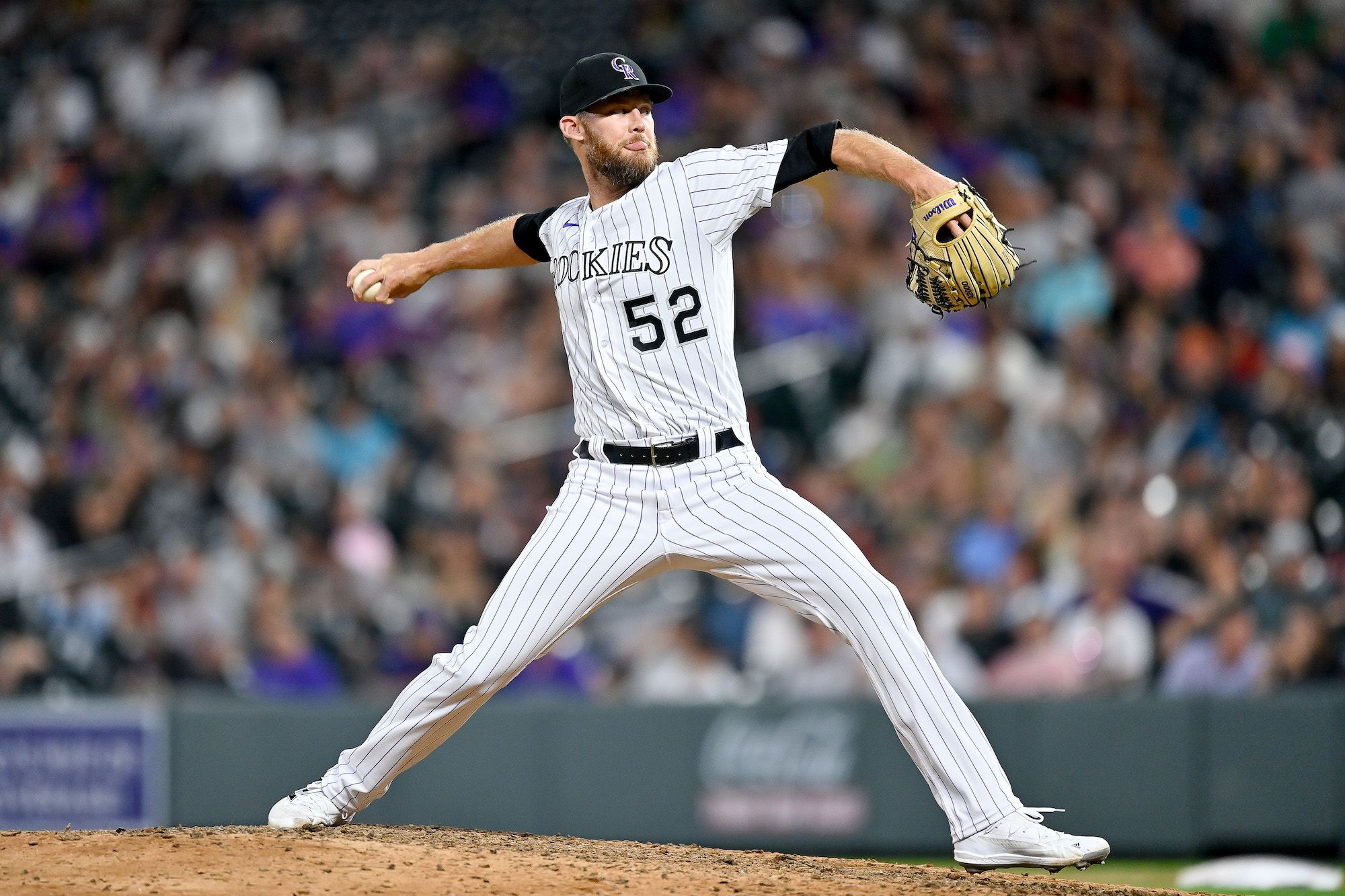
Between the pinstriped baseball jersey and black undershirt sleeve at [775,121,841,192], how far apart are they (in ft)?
0.07

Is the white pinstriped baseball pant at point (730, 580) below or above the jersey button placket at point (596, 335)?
below

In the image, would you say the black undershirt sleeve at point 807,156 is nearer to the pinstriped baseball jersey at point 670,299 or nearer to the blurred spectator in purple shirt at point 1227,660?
the pinstriped baseball jersey at point 670,299

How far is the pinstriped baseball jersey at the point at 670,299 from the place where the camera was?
3871mm

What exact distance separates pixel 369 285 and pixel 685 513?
111 centimetres

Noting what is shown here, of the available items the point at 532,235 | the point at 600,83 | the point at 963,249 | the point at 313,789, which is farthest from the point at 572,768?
the point at 963,249

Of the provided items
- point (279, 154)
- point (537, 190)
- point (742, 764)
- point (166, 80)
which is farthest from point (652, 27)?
point (742, 764)

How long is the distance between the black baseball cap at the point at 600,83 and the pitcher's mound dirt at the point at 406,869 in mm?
1807

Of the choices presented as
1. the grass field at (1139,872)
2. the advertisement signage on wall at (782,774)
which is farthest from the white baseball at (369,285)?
the advertisement signage on wall at (782,774)

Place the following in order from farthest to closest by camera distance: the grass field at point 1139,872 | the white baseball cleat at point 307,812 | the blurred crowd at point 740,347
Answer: the blurred crowd at point 740,347 < the grass field at point 1139,872 < the white baseball cleat at point 307,812

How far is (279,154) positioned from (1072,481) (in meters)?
5.43

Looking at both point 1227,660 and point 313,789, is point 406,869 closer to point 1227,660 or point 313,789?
point 313,789

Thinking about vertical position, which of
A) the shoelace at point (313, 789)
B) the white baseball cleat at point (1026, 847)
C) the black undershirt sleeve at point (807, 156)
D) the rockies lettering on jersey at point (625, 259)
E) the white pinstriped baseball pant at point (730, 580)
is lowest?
the white baseball cleat at point (1026, 847)

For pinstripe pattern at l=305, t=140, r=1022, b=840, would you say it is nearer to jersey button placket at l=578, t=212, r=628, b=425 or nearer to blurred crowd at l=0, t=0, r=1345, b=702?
jersey button placket at l=578, t=212, r=628, b=425

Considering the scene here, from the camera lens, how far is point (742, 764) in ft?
25.0
